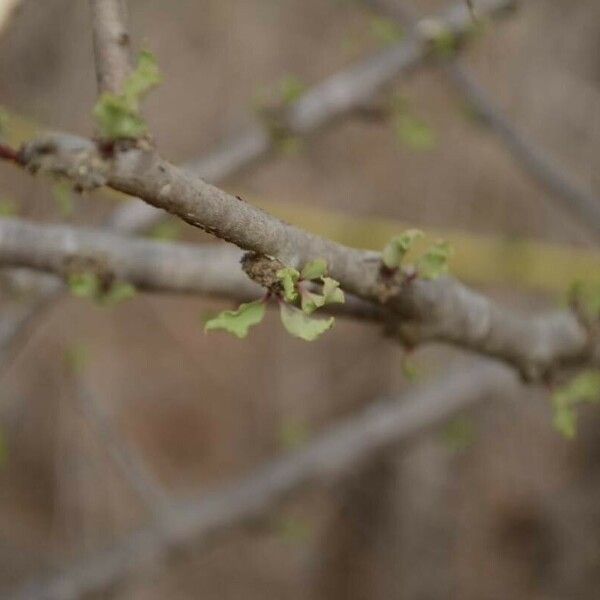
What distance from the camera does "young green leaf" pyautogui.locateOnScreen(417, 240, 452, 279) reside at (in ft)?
2.84

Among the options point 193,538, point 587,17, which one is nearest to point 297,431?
point 193,538

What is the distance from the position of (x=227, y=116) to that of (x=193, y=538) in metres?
1.80

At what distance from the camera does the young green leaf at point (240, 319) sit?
28.5 inches

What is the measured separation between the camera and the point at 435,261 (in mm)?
869

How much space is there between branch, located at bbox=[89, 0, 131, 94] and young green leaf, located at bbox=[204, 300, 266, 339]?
0.74 feet

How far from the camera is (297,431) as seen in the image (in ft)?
6.77

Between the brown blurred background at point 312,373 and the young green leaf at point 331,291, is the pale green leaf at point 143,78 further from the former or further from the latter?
the brown blurred background at point 312,373

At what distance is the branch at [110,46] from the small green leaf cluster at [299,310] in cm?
23

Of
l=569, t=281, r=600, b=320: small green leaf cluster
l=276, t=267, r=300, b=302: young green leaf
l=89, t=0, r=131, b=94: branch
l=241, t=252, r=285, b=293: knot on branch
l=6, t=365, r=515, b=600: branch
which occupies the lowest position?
l=276, t=267, r=300, b=302: young green leaf

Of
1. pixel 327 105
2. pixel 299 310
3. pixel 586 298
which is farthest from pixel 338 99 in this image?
pixel 299 310

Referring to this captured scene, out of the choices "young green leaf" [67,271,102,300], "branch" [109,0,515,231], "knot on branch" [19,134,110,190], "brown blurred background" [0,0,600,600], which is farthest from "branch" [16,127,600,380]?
"brown blurred background" [0,0,600,600]

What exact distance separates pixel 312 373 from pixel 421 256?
90.1 inches

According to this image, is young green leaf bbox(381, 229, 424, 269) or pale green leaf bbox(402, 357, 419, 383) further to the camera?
pale green leaf bbox(402, 357, 419, 383)

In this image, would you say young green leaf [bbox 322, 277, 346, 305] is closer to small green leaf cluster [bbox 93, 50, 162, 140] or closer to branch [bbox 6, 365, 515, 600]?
small green leaf cluster [bbox 93, 50, 162, 140]
